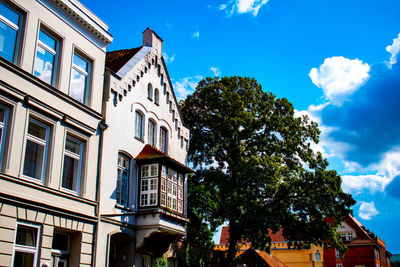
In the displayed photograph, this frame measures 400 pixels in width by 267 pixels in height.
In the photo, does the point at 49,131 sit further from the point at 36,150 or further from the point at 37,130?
the point at 36,150

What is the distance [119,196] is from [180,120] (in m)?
8.00

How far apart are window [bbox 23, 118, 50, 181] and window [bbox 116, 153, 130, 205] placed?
16.7 feet

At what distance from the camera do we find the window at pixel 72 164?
16797 mm

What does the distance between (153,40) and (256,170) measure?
11782 millimetres

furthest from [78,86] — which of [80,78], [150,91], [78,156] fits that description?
[150,91]

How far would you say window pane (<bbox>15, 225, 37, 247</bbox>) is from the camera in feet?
46.5

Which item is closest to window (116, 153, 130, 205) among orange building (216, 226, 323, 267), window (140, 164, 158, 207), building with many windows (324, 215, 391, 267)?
window (140, 164, 158, 207)

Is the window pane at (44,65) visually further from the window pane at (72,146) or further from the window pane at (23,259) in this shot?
the window pane at (23,259)

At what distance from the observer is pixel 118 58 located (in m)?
24.9

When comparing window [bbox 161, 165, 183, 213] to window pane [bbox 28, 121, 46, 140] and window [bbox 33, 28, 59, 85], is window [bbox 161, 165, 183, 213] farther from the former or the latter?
window [bbox 33, 28, 59, 85]

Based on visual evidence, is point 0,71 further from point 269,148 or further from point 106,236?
point 269,148

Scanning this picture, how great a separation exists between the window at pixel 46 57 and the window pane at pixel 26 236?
18.0 ft

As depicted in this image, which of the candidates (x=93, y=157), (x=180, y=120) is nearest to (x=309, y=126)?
(x=180, y=120)

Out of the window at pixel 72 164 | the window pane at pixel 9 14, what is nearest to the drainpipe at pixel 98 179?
the window at pixel 72 164
